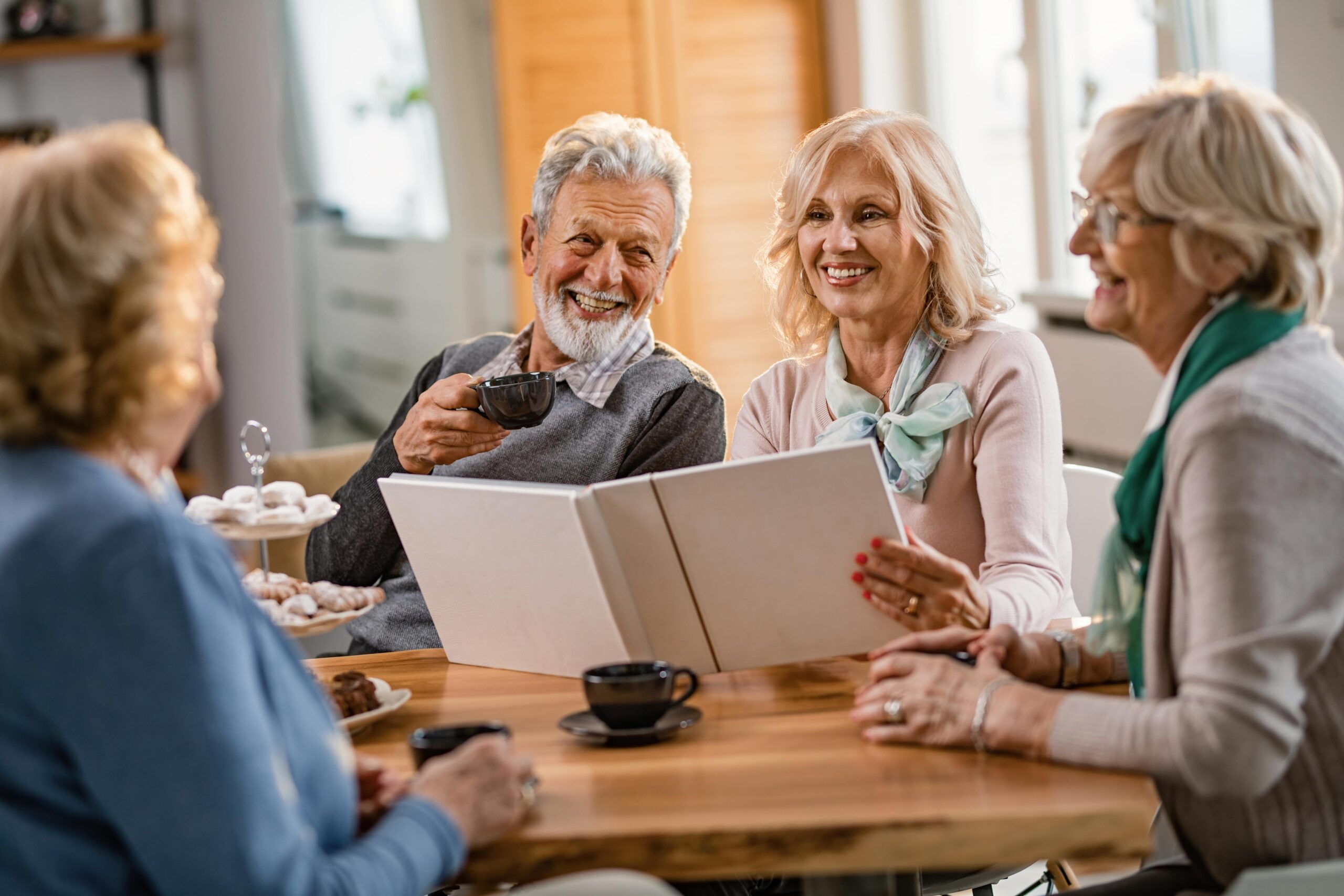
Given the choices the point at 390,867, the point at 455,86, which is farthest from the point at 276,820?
the point at 455,86

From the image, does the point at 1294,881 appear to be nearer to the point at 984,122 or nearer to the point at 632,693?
the point at 632,693

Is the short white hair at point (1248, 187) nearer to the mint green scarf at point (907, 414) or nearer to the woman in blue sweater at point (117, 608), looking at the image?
the mint green scarf at point (907, 414)

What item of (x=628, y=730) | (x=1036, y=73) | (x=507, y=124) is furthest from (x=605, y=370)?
(x=507, y=124)

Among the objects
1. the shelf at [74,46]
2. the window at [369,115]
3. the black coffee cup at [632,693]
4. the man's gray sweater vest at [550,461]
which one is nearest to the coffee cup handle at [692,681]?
the black coffee cup at [632,693]

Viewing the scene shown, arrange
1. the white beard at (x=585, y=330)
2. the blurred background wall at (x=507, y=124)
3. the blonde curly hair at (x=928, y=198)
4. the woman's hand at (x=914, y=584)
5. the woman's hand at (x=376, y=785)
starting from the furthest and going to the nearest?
the blurred background wall at (x=507, y=124) < the white beard at (x=585, y=330) < the blonde curly hair at (x=928, y=198) < the woman's hand at (x=914, y=584) < the woman's hand at (x=376, y=785)

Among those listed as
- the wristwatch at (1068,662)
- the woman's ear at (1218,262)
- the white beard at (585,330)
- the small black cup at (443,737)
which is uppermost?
the woman's ear at (1218,262)

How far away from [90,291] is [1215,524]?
91cm

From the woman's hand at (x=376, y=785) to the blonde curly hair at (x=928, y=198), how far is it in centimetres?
105

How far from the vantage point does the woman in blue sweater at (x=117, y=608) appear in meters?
0.92

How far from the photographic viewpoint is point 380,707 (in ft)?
4.64

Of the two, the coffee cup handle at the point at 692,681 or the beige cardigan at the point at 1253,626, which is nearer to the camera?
the beige cardigan at the point at 1253,626

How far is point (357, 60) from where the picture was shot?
217 inches

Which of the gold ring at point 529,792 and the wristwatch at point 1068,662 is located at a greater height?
the gold ring at point 529,792

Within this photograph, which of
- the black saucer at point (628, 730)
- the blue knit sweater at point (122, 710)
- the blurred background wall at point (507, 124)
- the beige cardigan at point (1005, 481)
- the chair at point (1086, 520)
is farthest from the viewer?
the blurred background wall at point (507, 124)
